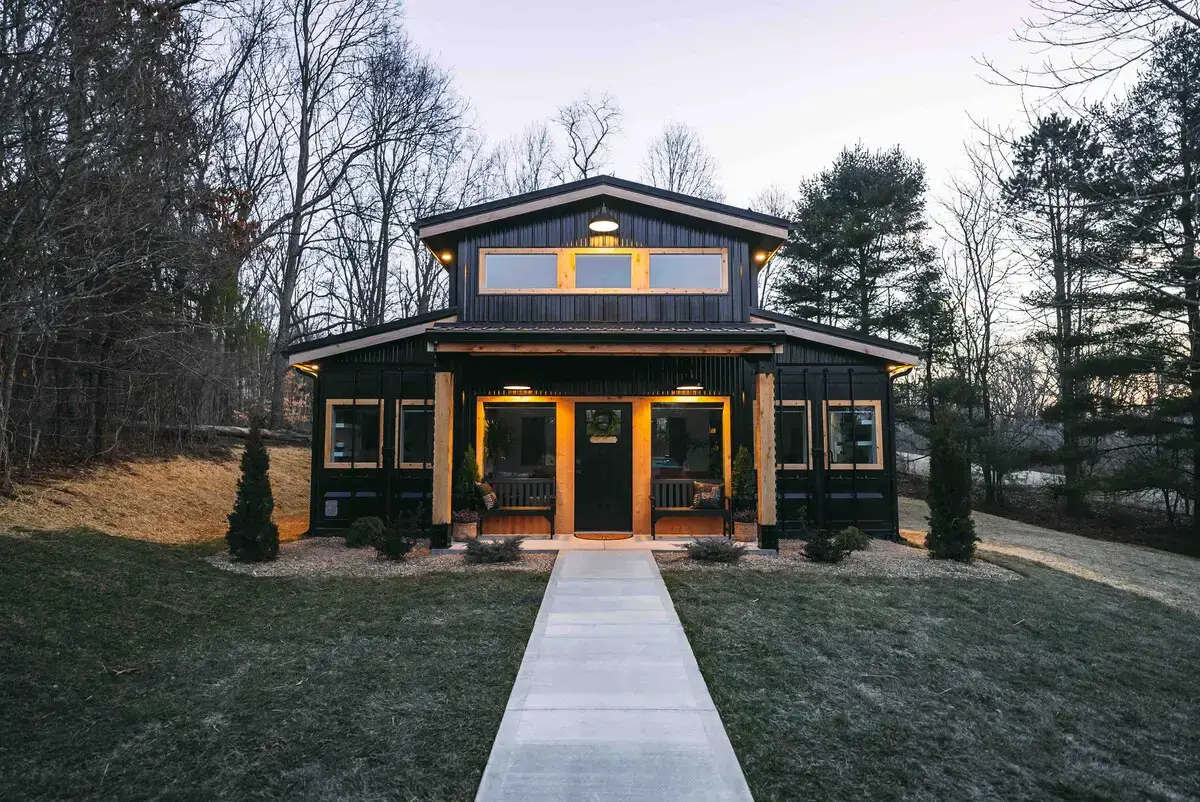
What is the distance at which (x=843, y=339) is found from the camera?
10078 millimetres

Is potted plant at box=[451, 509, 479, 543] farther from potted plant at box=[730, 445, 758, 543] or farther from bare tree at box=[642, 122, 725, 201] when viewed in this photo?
bare tree at box=[642, 122, 725, 201]

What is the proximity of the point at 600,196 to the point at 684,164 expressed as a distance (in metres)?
18.2

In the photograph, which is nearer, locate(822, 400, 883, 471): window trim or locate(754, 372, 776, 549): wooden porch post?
locate(754, 372, 776, 549): wooden porch post

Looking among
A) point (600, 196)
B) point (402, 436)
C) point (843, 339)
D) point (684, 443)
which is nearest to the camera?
point (600, 196)

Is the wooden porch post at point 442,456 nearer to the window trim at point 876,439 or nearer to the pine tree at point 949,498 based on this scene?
the window trim at point 876,439

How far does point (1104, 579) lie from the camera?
26.9ft

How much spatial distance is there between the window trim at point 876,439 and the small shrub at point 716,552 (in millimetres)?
3378

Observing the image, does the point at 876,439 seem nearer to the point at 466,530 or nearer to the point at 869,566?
the point at 869,566

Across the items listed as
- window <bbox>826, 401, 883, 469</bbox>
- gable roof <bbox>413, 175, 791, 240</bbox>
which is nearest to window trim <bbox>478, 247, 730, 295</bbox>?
gable roof <bbox>413, 175, 791, 240</bbox>

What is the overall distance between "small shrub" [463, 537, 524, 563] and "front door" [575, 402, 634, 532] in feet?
6.75

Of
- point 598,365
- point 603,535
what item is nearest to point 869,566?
point 603,535

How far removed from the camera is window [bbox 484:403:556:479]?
995 cm

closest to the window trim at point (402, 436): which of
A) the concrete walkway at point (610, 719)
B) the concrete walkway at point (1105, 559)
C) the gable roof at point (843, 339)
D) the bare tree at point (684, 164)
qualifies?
the concrete walkway at point (610, 719)

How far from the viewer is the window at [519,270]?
983cm
